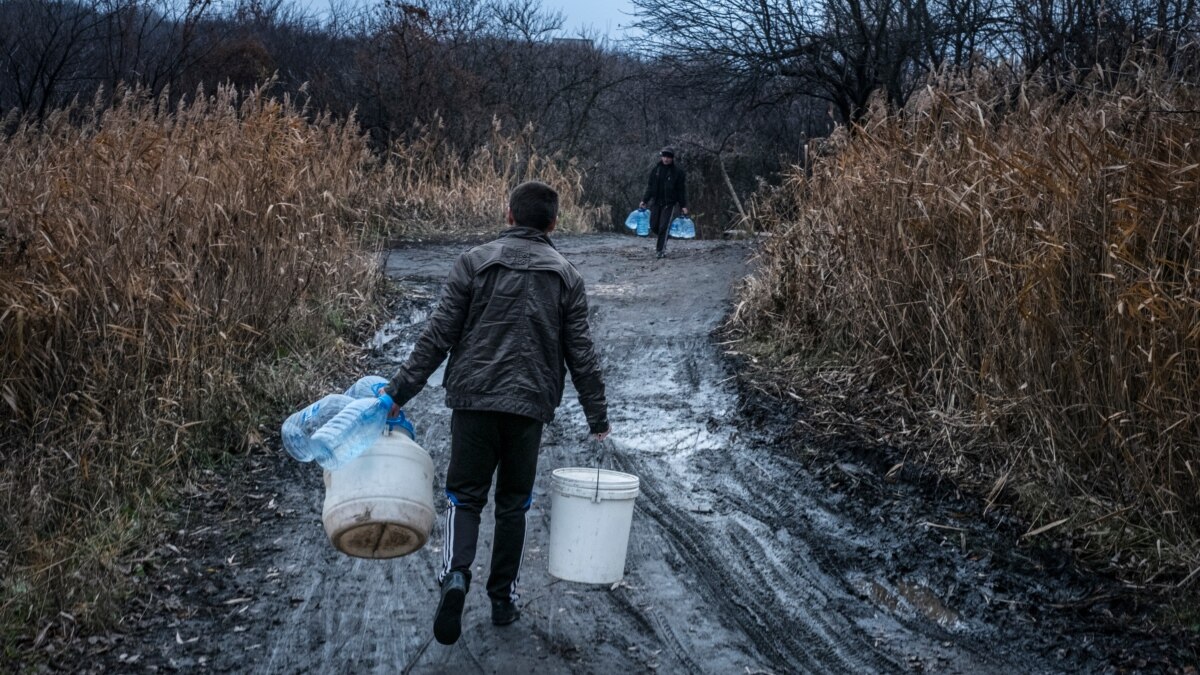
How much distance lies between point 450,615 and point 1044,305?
3.58 metres

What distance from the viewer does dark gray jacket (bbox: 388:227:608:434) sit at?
4719 millimetres

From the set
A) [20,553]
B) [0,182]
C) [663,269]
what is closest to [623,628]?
[20,553]


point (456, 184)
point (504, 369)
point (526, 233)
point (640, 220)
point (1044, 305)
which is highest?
point (526, 233)

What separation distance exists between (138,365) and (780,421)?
434cm

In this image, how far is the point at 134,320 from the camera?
7.02 m

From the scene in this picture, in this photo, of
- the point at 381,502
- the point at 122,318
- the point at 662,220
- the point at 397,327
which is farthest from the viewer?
the point at 662,220

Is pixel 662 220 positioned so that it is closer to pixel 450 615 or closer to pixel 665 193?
pixel 665 193

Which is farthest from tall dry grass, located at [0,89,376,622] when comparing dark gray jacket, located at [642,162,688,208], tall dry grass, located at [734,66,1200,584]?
dark gray jacket, located at [642,162,688,208]

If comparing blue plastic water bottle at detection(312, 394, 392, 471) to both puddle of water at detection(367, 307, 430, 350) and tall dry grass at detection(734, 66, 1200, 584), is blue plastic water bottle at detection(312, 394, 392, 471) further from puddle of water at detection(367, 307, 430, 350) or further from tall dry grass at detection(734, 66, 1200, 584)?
Answer: puddle of water at detection(367, 307, 430, 350)

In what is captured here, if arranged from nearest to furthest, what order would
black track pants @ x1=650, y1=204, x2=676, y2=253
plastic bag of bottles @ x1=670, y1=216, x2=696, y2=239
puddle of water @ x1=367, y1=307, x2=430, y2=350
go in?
puddle of water @ x1=367, y1=307, x2=430, y2=350 < black track pants @ x1=650, y1=204, x2=676, y2=253 < plastic bag of bottles @ x1=670, y1=216, x2=696, y2=239

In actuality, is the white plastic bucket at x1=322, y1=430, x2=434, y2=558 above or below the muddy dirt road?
above

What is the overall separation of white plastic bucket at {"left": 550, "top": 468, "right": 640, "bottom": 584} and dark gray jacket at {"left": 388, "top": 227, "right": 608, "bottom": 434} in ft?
0.87

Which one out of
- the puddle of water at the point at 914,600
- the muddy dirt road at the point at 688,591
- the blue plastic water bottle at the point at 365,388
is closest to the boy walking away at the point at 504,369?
the blue plastic water bottle at the point at 365,388

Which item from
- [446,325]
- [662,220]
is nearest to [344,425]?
[446,325]
